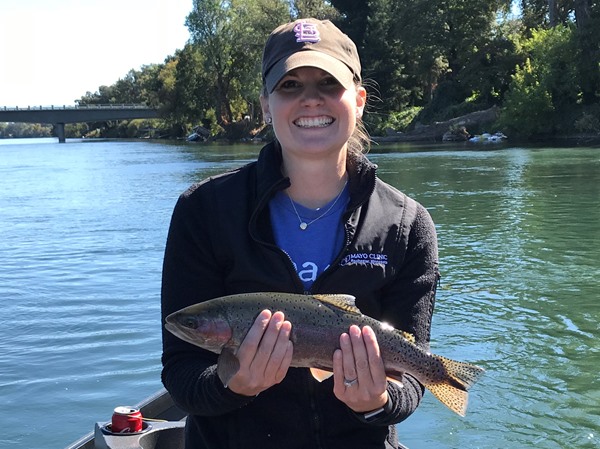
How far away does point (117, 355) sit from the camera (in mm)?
9617

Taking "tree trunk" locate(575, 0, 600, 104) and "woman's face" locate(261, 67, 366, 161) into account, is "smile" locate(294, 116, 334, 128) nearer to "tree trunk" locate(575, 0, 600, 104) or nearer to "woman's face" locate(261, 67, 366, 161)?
"woman's face" locate(261, 67, 366, 161)

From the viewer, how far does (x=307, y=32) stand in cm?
289

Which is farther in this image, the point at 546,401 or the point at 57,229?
the point at 57,229

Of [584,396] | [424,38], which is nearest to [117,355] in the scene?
[584,396]

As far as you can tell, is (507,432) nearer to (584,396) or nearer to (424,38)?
(584,396)

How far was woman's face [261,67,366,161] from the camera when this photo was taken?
9.34ft

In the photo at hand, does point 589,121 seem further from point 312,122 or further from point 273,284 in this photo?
point 273,284

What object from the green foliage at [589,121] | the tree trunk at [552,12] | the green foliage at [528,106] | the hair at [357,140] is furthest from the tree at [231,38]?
the hair at [357,140]

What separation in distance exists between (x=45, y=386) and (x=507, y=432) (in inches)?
200

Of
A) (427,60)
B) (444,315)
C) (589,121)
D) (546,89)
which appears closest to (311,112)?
(444,315)

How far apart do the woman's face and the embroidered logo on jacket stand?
42cm

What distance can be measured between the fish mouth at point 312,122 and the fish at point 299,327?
0.66 m

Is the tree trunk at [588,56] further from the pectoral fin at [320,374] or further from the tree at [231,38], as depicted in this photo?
the pectoral fin at [320,374]

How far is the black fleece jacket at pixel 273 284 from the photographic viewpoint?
269 cm
